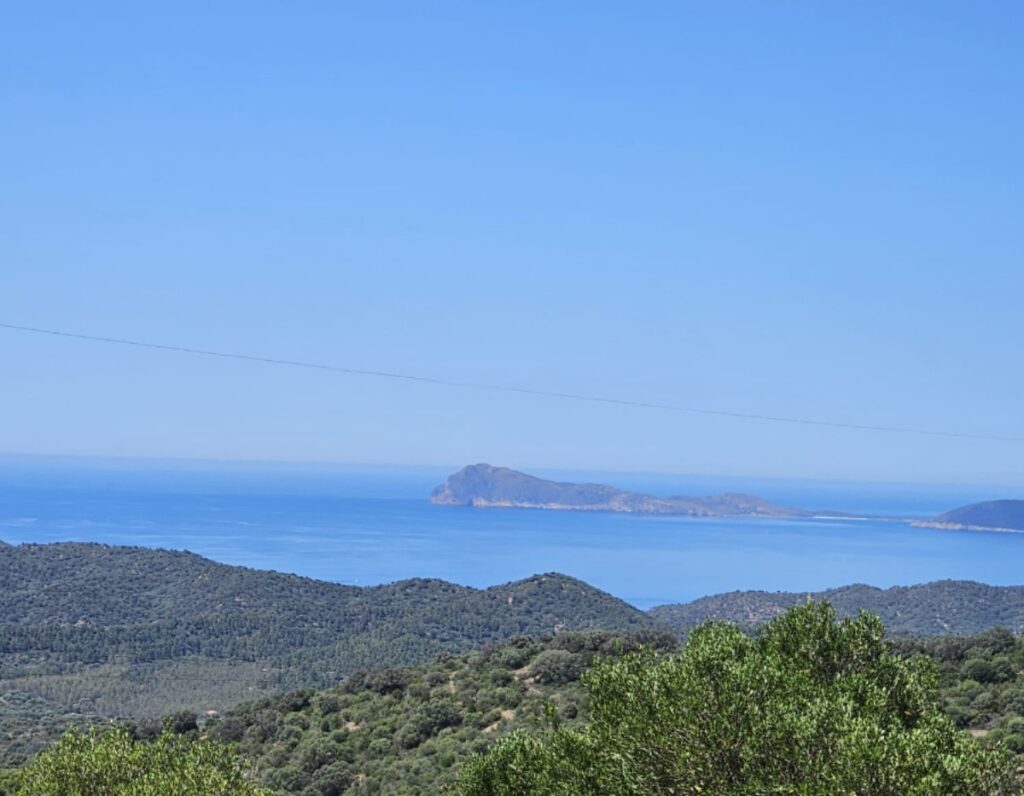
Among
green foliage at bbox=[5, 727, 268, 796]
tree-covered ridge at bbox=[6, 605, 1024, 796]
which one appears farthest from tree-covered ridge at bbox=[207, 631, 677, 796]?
green foliage at bbox=[5, 727, 268, 796]

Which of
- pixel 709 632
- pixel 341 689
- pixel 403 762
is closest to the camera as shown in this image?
pixel 709 632

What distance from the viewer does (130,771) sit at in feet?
64.9

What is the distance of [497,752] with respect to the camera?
56.0 ft

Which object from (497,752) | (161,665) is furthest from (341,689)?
(161,665)

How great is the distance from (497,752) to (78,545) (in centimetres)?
10332

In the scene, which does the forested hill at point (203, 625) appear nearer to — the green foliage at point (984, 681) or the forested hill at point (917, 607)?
the forested hill at point (917, 607)

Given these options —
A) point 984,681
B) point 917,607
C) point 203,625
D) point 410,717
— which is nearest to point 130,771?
point 410,717

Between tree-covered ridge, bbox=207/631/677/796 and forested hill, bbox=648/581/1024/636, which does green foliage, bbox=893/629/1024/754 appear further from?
forested hill, bbox=648/581/1024/636

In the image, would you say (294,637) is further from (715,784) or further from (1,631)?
(715,784)

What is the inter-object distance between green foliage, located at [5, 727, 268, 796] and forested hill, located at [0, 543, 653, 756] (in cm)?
3423

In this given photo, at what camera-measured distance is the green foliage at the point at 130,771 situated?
717 inches

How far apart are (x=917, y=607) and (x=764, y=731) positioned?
282ft

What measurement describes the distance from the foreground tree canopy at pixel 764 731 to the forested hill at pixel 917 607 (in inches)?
2673

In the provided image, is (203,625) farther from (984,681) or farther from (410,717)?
(984,681)
